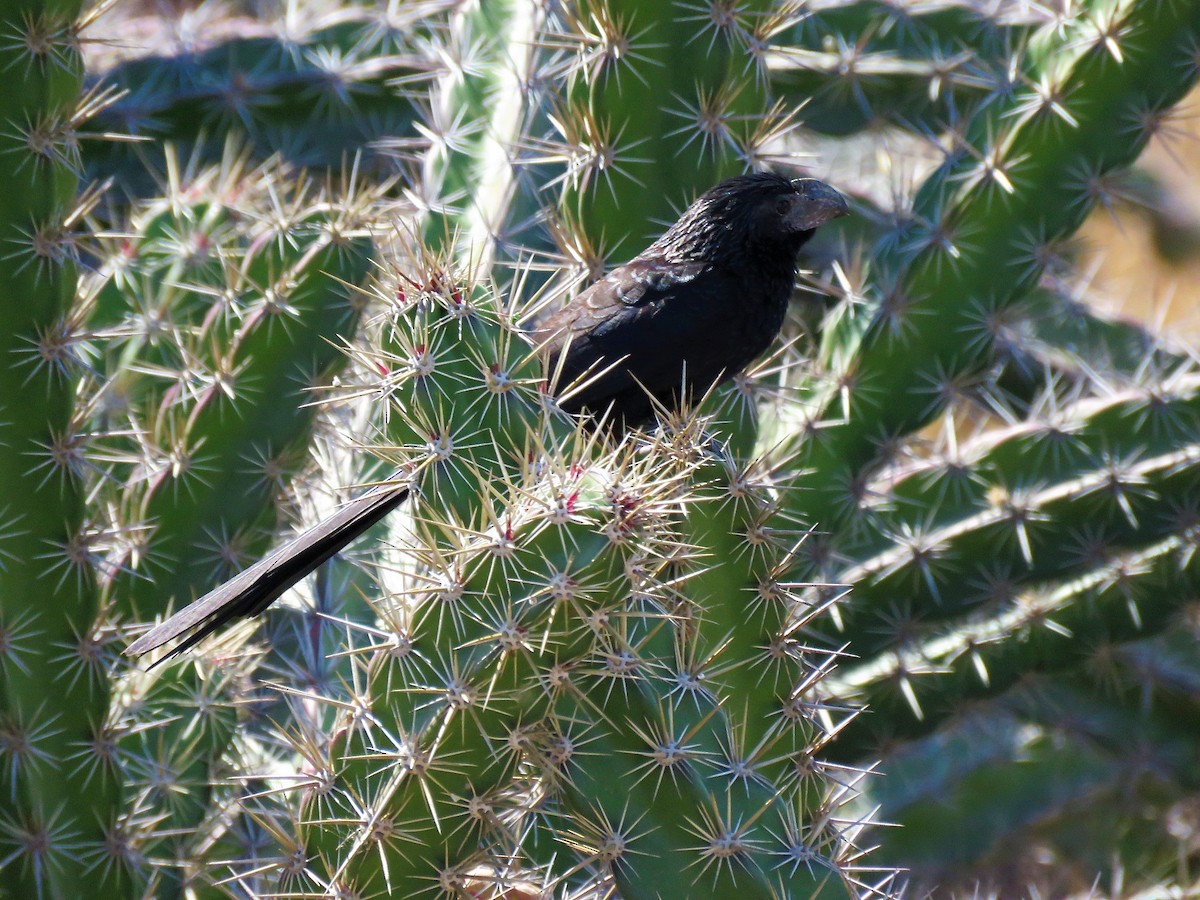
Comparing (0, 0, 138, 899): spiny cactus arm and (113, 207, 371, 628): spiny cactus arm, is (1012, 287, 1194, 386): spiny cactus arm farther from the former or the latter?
(0, 0, 138, 899): spiny cactus arm

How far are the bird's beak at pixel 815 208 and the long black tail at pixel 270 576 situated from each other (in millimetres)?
968

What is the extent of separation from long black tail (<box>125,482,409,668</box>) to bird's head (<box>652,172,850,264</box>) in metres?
0.82

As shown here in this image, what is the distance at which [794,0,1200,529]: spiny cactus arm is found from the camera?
2459mm

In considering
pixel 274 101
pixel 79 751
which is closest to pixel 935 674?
pixel 79 751

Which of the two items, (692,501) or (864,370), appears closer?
(692,501)

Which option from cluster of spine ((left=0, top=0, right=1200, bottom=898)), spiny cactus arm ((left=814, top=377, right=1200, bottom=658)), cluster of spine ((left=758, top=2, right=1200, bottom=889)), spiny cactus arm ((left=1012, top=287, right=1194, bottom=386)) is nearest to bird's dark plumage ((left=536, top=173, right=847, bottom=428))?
cluster of spine ((left=0, top=0, right=1200, bottom=898))

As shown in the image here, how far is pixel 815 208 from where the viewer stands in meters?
2.27

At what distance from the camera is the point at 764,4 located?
229cm

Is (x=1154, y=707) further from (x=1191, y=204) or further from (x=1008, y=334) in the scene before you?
(x=1191, y=204)

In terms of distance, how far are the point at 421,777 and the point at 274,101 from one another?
265 cm

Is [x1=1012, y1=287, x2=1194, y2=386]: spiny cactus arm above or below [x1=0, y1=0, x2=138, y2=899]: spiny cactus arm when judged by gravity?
below

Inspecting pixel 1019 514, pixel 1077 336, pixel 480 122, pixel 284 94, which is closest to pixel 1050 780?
pixel 1019 514

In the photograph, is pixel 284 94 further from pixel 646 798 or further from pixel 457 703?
pixel 646 798

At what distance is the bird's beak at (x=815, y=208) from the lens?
7.44ft
